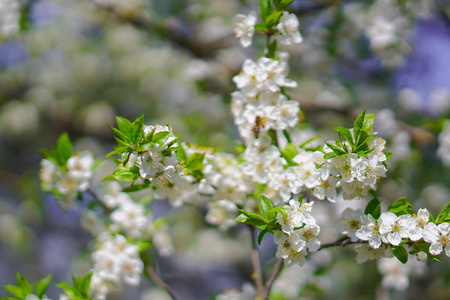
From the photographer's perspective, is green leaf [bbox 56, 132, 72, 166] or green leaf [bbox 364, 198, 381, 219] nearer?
green leaf [bbox 364, 198, 381, 219]

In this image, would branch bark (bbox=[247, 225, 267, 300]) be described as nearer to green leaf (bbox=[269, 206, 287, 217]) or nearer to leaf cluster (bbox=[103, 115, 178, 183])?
green leaf (bbox=[269, 206, 287, 217])

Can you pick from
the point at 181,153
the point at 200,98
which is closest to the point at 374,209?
the point at 181,153

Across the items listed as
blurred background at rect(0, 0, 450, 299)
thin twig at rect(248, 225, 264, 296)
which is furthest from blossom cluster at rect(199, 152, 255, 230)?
blurred background at rect(0, 0, 450, 299)

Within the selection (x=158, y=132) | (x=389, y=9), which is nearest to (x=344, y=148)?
(x=158, y=132)

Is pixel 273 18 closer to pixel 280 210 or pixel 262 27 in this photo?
pixel 262 27

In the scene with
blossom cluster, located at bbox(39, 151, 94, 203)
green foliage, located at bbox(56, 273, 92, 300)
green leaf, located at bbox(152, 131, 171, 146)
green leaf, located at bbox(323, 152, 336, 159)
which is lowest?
green foliage, located at bbox(56, 273, 92, 300)

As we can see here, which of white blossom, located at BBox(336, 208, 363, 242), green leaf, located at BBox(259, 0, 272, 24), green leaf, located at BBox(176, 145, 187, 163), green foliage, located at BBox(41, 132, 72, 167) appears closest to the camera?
white blossom, located at BBox(336, 208, 363, 242)
